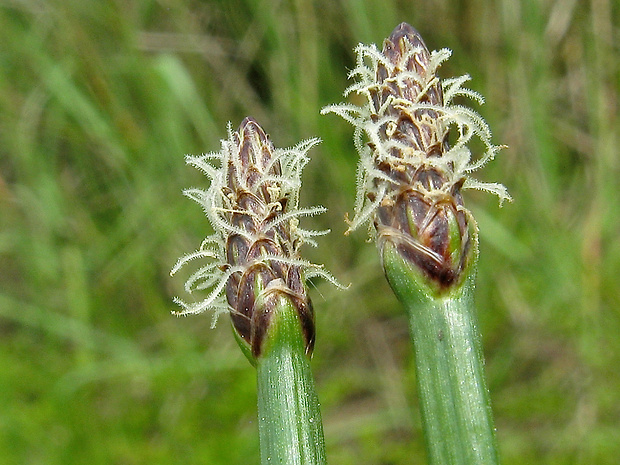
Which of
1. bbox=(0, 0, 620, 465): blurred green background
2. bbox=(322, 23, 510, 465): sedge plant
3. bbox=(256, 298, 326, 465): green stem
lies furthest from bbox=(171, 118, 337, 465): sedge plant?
bbox=(0, 0, 620, 465): blurred green background

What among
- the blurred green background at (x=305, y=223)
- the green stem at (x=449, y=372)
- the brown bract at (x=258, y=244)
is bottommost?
the green stem at (x=449, y=372)

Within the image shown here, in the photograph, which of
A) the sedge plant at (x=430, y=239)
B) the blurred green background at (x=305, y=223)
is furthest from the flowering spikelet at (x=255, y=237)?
the blurred green background at (x=305, y=223)

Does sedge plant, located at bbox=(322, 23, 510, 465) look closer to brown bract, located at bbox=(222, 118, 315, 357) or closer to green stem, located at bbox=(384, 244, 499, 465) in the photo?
green stem, located at bbox=(384, 244, 499, 465)

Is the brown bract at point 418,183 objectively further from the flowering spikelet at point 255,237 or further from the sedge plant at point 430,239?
the flowering spikelet at point 255,237

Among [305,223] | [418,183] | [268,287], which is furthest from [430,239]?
[305,223]

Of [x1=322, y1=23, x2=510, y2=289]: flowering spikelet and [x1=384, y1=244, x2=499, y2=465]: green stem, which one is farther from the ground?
[x1=322, y1=23, x2=510, y2=289]: flowering spikelet

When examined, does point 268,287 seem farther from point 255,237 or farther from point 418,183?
point 418,183

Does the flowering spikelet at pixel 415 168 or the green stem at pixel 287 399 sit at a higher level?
the flowering spikelet at pixel 415 168
